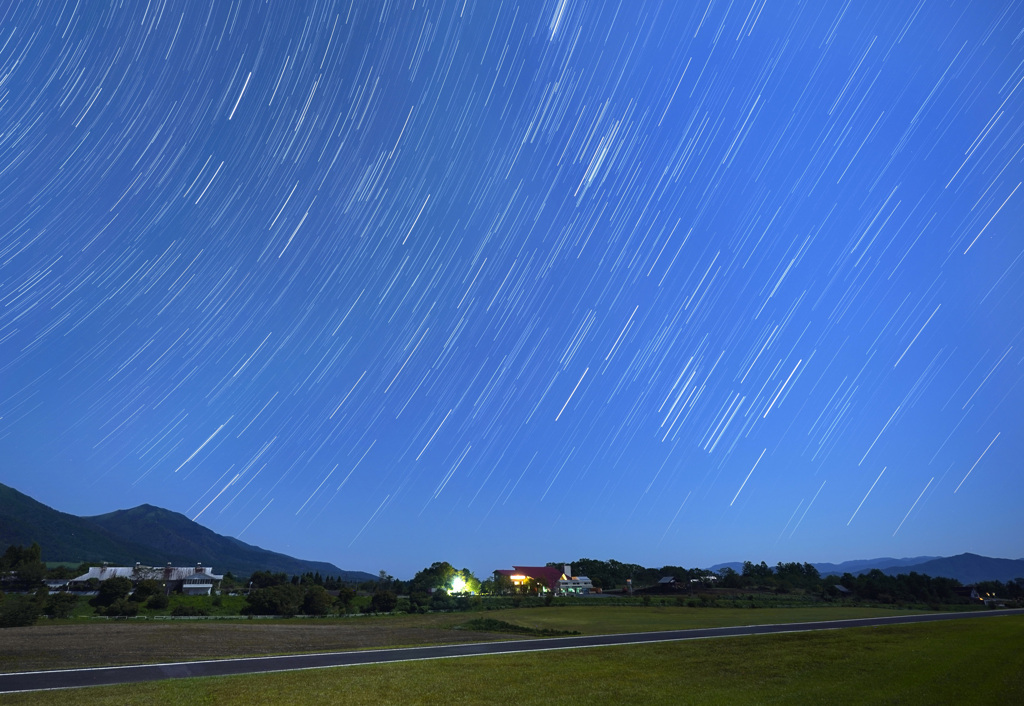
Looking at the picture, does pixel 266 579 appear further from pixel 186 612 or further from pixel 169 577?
pixel 169 577

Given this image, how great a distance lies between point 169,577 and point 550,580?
78.8 meters

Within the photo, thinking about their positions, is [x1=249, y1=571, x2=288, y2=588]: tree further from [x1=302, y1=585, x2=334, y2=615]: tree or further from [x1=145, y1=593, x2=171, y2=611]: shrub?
[x1=302, y1=585, x2=334, y2=615]: tree

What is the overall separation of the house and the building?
188 feet

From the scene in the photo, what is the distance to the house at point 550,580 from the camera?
397 feet

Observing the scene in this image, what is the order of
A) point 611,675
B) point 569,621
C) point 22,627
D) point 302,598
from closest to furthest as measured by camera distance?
point 611,675
point 22,627
point 569,621
point 302,598

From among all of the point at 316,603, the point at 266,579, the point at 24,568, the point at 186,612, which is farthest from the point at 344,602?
the point at 24,568

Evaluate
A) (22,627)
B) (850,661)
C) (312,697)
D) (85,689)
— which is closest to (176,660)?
(85,689)

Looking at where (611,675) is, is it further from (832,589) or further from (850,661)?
(832,589)

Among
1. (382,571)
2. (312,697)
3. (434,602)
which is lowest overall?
(312,697)

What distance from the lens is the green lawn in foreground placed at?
59.2 feet

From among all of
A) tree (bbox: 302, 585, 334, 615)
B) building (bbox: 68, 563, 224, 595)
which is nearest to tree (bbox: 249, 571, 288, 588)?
building (bbox: 68, 563, 224, 595)

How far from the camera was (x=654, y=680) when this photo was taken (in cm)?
2128

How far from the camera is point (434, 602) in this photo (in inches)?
2889

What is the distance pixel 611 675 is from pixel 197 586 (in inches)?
3918
